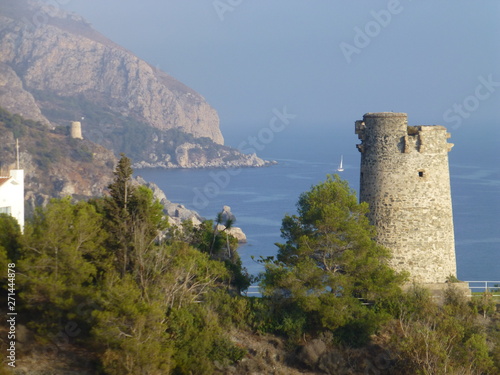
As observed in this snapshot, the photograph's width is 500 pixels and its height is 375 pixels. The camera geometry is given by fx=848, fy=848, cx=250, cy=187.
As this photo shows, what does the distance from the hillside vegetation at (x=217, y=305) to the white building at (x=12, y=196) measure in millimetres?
3619

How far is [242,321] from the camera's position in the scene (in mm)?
20828

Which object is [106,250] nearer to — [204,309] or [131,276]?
[131,276]

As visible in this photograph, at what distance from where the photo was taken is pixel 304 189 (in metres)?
109

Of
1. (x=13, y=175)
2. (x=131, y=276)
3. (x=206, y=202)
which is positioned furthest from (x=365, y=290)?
(x=206, y=202)

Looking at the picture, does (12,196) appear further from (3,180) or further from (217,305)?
(217,305)

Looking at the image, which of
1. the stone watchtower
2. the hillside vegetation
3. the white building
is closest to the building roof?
the white building

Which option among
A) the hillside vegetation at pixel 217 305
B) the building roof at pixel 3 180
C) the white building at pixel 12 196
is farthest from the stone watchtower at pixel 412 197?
the building roof at pixel 3 180

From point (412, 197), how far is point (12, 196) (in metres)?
12.0

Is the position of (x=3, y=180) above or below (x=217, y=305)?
above

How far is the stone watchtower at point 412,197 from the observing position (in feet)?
73.2

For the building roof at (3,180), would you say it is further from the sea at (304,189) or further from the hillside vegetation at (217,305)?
the sea at (304,189)

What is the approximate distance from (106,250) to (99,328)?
299 cm

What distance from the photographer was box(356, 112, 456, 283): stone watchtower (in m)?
22.3

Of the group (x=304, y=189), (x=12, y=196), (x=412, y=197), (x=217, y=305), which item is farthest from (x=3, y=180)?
(x=304, y=189)
